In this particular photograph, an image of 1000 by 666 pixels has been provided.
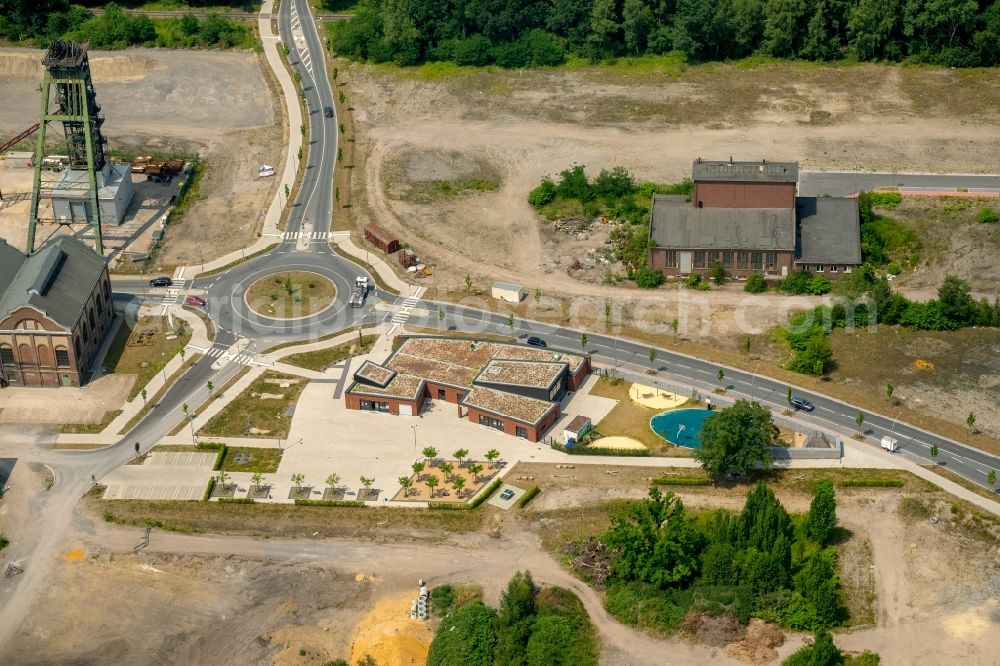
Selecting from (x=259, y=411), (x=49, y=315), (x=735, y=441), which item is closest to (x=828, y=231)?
(x=735, y=441)

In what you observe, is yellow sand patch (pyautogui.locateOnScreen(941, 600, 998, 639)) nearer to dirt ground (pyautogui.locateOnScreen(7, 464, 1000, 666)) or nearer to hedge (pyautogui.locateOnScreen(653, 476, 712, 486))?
dirt ground (pyautogui.locateOnScreen(7, 464, 1000, 666))

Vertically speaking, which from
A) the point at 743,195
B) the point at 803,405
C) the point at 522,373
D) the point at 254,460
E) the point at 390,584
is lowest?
the point at 390,584

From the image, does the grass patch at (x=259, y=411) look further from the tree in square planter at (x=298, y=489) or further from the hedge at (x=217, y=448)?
the tree in square planter at (x=298, y=489)

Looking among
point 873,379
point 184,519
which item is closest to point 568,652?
point 184,519

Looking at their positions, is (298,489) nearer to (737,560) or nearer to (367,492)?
(367,492)

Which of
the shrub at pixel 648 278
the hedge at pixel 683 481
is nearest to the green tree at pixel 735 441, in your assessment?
the hedge at pixel 683 481

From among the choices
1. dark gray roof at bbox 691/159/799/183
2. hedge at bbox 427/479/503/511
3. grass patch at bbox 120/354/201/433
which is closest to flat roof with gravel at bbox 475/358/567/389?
hedge at bbox 427/479/503/511
